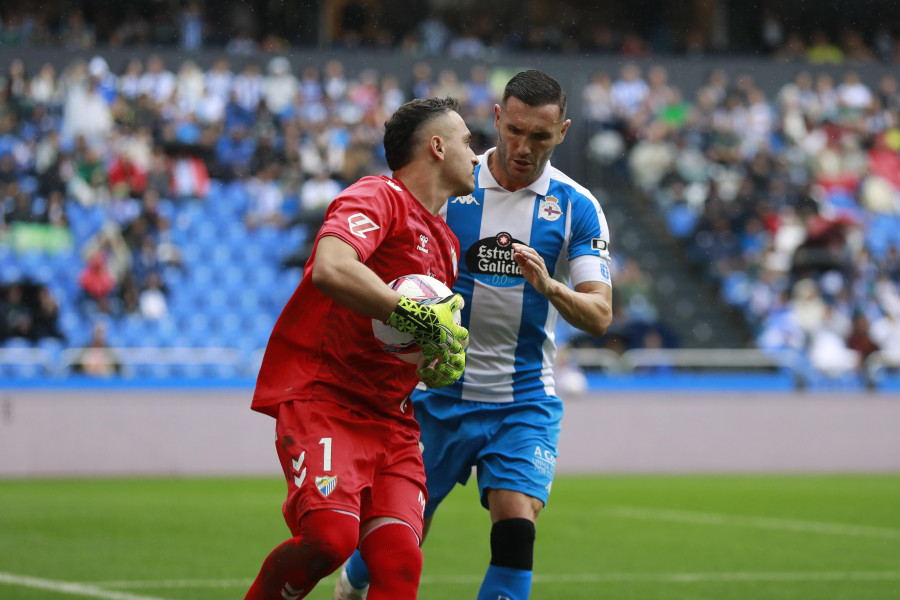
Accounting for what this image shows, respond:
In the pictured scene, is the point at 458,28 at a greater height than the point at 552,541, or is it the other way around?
the point at 458,28

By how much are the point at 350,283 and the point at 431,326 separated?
282 millimetres

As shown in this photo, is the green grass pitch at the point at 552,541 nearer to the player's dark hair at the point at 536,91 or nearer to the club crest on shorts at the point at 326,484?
the club crest on shorts at the point at 326,484

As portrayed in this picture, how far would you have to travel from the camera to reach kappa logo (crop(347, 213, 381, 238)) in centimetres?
384

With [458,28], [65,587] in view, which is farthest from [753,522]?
[458,28]

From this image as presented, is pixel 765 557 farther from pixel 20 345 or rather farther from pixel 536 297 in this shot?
pixel 20 345

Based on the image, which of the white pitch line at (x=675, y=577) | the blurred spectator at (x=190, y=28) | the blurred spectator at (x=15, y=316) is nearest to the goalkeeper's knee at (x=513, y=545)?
the white pitch line at (x=675, y=577)

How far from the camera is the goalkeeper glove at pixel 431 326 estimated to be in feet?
12.3

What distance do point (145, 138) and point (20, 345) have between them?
392cm

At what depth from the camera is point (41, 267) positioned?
16.2 m

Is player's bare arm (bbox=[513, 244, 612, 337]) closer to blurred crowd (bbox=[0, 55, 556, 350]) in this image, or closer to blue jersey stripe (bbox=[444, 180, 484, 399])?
blue jersey stripe (bbox=[444, 180, 484, 399])

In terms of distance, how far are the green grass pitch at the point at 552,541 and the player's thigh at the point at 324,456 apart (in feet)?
8.59

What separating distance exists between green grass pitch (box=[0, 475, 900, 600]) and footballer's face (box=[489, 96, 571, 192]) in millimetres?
2624

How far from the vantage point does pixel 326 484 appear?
3910 mm

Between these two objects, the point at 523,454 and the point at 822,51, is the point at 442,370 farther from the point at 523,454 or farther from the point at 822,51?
the point at 822,51
